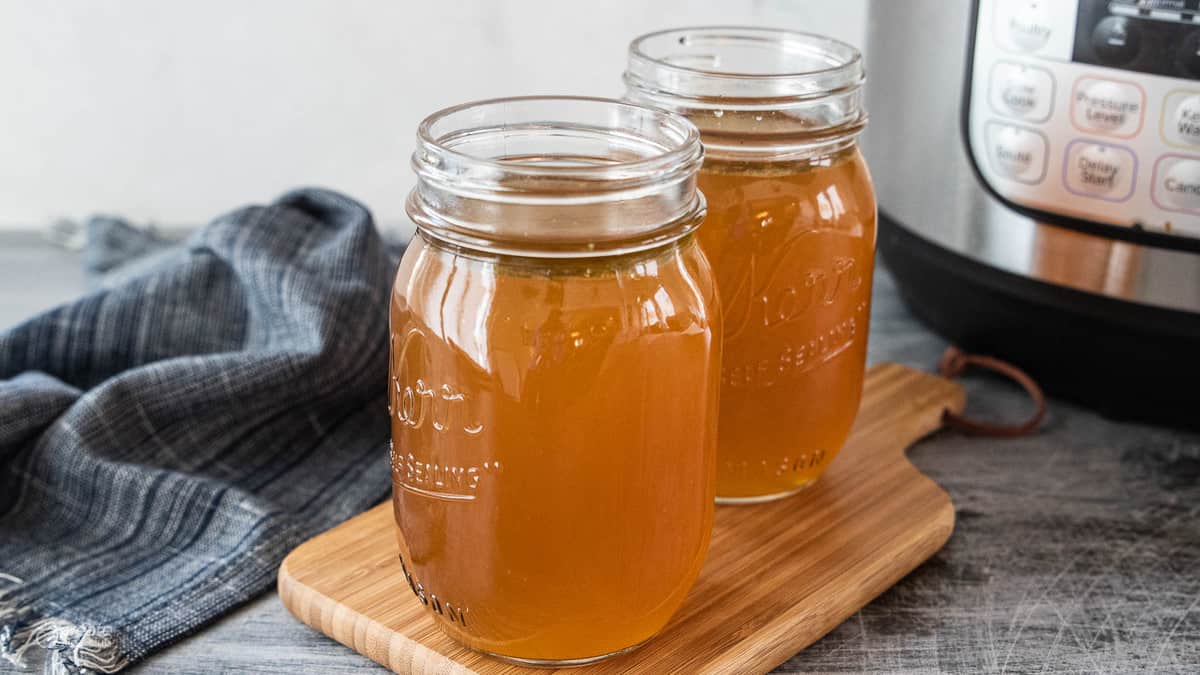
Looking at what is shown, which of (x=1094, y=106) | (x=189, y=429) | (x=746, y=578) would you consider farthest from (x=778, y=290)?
(x=189, y=429)

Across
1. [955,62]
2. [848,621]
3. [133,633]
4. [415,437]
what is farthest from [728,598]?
[955,62]

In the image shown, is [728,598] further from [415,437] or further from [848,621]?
[415,437]

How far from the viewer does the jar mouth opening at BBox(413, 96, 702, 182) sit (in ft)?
1.89

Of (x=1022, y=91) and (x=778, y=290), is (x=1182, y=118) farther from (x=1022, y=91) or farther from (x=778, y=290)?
(x=778, y=290)

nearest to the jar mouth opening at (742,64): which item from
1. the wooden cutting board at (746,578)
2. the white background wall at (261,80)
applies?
the wooden cutting board at (746,578)

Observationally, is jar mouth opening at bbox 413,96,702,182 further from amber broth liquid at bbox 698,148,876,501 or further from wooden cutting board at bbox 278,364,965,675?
wooden cutting board at bbox 278,364,965,675

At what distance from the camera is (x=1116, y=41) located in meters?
0.76

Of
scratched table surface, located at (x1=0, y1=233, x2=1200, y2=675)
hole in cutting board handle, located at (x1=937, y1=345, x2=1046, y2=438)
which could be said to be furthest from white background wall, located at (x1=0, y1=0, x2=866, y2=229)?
scratched table surface, located at (x1=0, y1=233, x2=1200, y2=675)

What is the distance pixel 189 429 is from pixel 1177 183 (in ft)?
2.05

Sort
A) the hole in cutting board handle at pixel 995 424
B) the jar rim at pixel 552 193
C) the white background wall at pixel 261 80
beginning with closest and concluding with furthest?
the jar rim at pixel 552 193 < the hole in cutting board handle at pixel 995 424 < the white background wall at pixel 261 80

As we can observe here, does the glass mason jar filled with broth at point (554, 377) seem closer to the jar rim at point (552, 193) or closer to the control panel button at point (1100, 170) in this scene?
the jar rim at point (552, 193)

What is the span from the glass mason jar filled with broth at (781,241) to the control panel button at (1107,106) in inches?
6.6

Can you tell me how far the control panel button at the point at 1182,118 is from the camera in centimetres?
75

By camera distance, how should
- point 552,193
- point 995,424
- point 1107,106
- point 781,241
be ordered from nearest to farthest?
point 552,193 → point 781,241 → point 1107,106 → point 995,424
